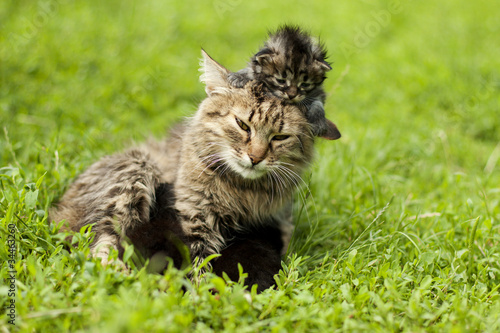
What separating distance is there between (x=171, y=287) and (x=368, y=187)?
8.38ft

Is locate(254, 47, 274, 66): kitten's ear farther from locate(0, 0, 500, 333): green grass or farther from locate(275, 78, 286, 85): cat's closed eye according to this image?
locate(0, 0, 500, 333): green grass

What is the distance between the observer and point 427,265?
2873 millimetres

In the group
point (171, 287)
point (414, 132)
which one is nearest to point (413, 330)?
point (171, 287)

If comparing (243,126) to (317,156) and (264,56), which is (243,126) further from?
(317,156)

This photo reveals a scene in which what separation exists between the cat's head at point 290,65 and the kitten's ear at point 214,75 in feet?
0.95

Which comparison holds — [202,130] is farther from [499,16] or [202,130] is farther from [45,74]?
[499,16]

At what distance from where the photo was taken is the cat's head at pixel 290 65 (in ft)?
8.86

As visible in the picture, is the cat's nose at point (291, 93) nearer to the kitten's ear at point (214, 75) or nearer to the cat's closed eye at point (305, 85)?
the cat's closed eye at point (305, 85)

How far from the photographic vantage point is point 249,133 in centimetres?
289

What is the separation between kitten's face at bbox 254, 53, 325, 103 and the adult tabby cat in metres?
0.08

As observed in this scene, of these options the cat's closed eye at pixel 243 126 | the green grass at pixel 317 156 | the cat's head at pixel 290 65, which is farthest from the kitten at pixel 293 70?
the green grass at pixel 317 156

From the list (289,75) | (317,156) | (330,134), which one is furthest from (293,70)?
(317,156)

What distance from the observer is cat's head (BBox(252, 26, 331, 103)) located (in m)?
2.70

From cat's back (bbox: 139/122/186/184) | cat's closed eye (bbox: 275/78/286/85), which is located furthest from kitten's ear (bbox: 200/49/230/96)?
cat's back (bbox: 139/122/186/184)
